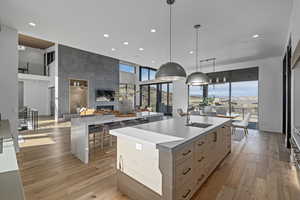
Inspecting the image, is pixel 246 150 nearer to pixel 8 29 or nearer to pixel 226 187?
pixel 226 187

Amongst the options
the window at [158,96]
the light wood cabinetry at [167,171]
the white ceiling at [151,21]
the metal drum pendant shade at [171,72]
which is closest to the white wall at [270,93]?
the white ceiling at [151,21]

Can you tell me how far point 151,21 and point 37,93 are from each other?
10.2 metres

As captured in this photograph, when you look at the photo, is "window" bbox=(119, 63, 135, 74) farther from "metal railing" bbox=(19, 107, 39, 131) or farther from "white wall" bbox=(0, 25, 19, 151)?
"white wall" bbox=(0, 25, 19, 151)

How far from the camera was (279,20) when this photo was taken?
310cm

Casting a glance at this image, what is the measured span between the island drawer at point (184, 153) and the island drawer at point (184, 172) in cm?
5

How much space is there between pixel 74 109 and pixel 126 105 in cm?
600

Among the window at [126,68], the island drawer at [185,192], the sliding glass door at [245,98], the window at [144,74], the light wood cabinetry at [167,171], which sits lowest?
the island drawer at [185,192]

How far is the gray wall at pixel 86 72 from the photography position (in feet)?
26.6

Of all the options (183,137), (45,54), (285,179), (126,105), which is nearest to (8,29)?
(126,105)

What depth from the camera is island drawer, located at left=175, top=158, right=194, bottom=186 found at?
5.11 ft

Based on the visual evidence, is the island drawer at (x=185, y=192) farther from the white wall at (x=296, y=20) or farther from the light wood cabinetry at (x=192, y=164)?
the white wall at (x=296, y=20)

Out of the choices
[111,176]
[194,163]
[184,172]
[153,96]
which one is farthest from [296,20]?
[153,96]

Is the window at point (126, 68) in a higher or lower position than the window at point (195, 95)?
higher

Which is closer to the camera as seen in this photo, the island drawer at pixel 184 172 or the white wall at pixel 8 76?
the island drawer at pixel 184 172
